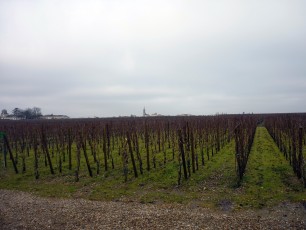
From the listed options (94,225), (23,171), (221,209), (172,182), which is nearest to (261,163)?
(172,182)

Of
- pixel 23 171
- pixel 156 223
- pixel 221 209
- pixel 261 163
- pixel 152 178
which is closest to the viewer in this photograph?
pixel 156 223

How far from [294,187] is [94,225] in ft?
33.3

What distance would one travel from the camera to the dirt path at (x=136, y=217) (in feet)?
31.4

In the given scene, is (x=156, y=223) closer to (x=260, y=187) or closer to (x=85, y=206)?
(x=85, y=206)

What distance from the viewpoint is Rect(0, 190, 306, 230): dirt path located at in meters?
9.57

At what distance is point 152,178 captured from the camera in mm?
17016

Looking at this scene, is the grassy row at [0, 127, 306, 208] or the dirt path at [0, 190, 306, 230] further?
the grassy row at [0, 127, 306, 208]

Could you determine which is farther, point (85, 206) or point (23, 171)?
point (23, 171)

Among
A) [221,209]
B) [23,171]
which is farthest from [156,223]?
[23,171]

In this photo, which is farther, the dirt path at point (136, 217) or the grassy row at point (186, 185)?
the grassy row at point (186, 185)

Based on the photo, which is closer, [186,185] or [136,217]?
[136,217]

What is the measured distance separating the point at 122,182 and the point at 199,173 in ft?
16.9

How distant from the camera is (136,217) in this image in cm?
1052

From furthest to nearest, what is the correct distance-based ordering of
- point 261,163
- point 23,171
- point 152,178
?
point 23,171 → point 261,163 → point 152,178
